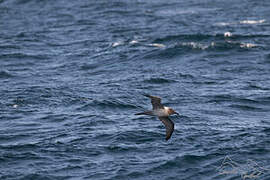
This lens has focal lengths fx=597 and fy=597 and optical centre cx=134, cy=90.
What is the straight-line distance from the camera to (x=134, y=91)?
2706 cm

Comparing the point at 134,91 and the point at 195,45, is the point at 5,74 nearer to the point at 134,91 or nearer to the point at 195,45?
the point at 134,91

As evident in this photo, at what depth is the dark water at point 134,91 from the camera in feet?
63.4

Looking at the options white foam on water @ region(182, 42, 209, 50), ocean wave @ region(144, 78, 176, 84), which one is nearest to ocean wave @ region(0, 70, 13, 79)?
ocean wave @ region(144, 78, 176, 84)

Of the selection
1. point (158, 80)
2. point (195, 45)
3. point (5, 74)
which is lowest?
point (158, 80)

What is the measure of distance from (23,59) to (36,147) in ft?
47.6

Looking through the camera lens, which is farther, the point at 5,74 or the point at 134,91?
the point at 5,74

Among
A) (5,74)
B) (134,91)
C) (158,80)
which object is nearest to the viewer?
(134,91)

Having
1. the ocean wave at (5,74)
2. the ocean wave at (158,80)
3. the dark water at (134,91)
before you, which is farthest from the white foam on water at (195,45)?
the ocean wave at (5,74)

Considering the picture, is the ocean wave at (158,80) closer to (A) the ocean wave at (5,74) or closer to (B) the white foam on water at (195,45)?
(B) the white foam on water at (195,45)

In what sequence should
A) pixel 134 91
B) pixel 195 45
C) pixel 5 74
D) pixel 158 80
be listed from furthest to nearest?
pixel 195 45 < pixel 5 74 < pixel 158 80 < pixel 134 91

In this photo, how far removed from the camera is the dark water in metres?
19.3

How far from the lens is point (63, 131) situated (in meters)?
22.3

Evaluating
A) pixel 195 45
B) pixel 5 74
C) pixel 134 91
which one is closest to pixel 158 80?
pixel 134 91

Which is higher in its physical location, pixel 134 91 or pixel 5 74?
pixel 5 74
